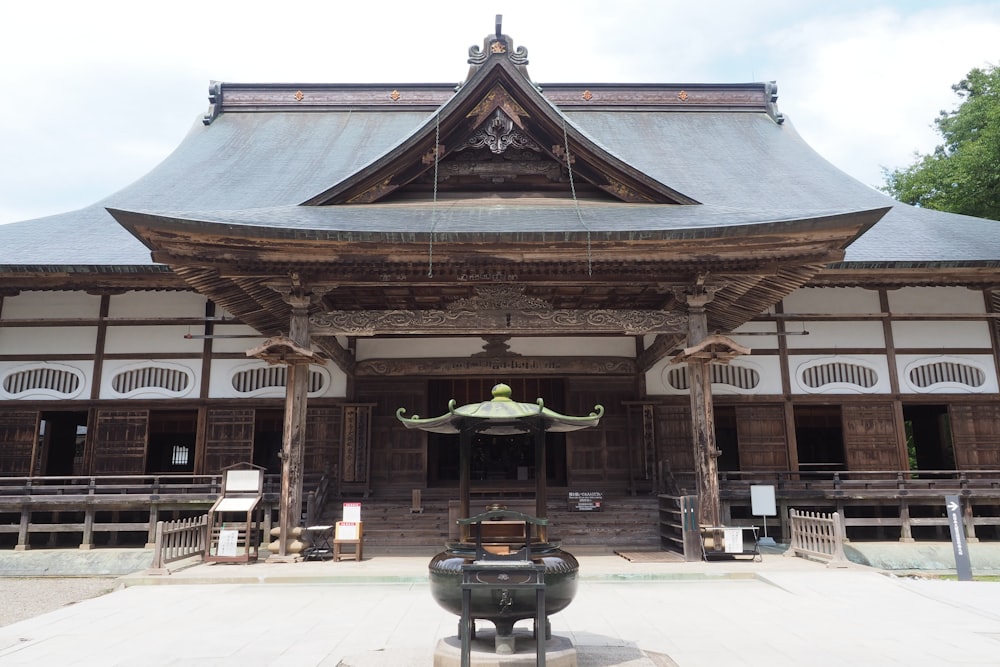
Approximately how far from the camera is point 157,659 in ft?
20.0

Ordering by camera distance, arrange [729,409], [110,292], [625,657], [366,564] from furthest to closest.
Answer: [729,409] < [110,292] < [366,564] < [625,657]

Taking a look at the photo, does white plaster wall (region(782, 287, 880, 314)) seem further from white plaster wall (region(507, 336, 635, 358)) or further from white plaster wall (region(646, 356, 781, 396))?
white plaster wall (region(507, 336, 635, 358))

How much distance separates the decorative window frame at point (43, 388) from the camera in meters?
15.0

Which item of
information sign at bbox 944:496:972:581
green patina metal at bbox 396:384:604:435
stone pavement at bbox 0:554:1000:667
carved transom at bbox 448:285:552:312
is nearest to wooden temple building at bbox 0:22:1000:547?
carved transom at bbox 448:285:552:312

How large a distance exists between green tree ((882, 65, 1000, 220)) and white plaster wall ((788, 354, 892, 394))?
12.5 m

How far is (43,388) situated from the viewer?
595 inches

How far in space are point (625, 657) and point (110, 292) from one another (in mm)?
14247

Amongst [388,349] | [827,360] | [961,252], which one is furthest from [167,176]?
[961,252]

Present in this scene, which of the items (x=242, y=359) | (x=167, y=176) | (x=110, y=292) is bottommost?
(x=242, y=359)

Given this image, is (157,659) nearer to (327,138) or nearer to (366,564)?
(366,564)

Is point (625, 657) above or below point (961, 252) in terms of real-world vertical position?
below

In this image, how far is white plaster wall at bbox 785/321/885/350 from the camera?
15547 millimetres

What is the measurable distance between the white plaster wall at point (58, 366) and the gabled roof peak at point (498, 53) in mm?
10668

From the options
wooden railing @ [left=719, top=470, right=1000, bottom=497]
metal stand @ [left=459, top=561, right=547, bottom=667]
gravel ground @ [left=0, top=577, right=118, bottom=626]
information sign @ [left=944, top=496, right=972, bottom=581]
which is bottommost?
gravel ground @ [left=0, top=577, right=118, bottom=626]
